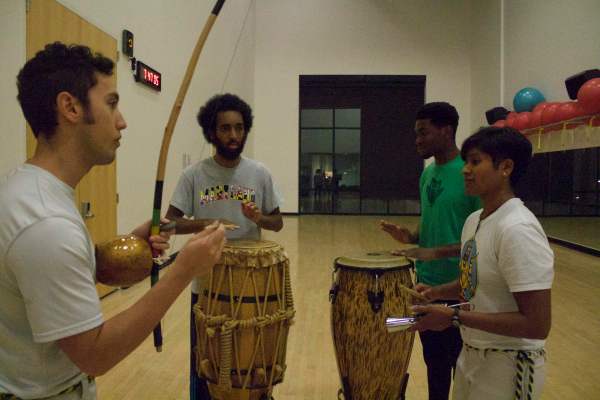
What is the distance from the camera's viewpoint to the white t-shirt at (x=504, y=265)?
1.38m

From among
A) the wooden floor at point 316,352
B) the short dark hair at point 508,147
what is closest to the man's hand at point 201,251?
the short dark hair at point 508,147

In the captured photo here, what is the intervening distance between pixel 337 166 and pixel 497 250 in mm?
12916

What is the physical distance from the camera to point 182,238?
23.0 feet

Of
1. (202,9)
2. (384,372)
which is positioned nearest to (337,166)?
(202,9)

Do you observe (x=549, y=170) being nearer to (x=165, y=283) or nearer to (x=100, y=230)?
(x=100, y=230)

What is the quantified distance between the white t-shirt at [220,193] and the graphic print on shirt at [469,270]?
42.5 inches

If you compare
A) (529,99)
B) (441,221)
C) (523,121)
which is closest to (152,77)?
(441,221)

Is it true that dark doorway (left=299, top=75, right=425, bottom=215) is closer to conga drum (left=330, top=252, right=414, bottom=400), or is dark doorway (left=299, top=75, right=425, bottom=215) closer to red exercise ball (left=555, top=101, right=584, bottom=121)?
red exercise ball (left=555, top=101, right=584, bottom=121)

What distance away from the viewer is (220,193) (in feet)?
7.98

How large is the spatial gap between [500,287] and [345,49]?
12401 mm

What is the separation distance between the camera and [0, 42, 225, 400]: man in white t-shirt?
3.04 feet

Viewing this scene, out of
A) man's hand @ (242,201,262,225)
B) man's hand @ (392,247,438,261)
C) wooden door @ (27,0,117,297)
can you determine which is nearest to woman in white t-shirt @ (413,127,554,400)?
man's hand @ (392,247,438,261)

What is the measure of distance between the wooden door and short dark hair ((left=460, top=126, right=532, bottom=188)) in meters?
2.57

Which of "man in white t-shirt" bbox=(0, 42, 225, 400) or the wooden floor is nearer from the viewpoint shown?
"man in white t-shirt" bbox=(0, 42, 225, 400)
